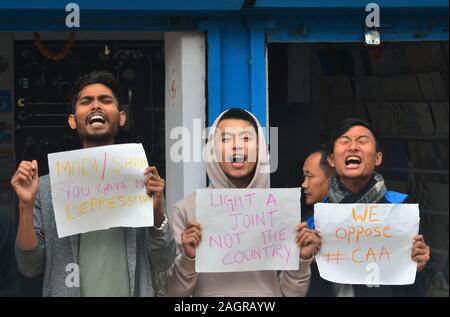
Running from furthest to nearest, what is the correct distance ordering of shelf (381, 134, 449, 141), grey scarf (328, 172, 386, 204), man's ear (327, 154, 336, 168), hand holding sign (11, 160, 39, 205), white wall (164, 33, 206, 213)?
shelf (381, 134, 449, 141)
white wall (164, 33, 206, 213)
man's ear (327, 154, 336, 168)
grey scarf (328, 172, 386, 204)
hand holding sign (11, 160, 39, 205)

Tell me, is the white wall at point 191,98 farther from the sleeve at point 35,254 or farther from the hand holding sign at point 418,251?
the hand holding sign at point 418,251

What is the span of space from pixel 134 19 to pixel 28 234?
1.71 meters

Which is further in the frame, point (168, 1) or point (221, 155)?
point (168, 1)

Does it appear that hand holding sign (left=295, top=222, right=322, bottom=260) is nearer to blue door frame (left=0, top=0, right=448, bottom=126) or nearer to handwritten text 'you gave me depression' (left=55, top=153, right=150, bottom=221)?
handwritten text 'you gave me depression' (left=55, top=153, right=150, bottom=221)

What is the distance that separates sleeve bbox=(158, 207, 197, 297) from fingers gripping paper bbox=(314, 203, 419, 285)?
0.61 meters

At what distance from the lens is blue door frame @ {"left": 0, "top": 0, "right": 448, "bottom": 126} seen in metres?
5.07

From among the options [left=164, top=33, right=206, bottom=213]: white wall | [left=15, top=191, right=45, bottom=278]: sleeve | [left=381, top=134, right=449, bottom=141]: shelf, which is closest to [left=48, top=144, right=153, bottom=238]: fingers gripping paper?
[left=15, top=191, right=45, bottom=278]: sleeve

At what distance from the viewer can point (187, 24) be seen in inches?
205

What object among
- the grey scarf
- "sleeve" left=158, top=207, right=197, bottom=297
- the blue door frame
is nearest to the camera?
"sleeve" left=158, top=207, right=197, bottom=297

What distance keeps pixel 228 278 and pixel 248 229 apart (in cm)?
25

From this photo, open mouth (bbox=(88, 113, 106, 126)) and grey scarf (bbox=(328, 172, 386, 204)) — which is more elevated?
open mouth (bbox=(88, 113, 106, 126))

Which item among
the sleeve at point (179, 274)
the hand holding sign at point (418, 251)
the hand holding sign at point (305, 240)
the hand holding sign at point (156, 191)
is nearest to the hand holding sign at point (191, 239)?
the sleeve at point (179, 274)
